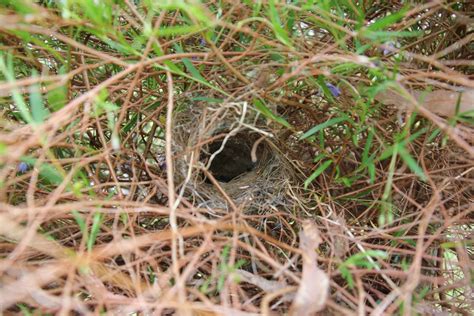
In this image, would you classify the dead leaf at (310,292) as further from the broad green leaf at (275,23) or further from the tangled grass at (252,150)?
the broad green leaf at (275,23)

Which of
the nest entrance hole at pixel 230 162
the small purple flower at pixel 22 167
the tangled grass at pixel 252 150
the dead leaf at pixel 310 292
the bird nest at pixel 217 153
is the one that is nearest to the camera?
the dead leaf at pixel 310 292

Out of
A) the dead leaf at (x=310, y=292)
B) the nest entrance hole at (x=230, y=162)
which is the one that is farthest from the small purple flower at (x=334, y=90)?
the nest entrance hole at (x=230, y=162)

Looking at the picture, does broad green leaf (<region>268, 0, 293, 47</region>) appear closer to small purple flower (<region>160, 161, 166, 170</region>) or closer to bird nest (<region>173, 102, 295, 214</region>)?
bird nest (<region>173, 102, 295, 214</region>)

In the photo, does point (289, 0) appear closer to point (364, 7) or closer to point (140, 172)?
point (364, 7)

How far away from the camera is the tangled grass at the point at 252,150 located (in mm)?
786

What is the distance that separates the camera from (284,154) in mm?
Answer: 1167

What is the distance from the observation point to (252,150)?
3.14ft

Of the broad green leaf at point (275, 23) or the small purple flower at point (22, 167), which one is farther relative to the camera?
the small purple flower at point (22, 167)

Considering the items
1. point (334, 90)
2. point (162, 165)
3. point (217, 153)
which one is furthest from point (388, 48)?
point (162, 165)

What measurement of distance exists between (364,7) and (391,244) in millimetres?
513

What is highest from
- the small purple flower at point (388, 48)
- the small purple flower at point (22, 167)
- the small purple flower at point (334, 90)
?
the small purple flower at point (388, 48)

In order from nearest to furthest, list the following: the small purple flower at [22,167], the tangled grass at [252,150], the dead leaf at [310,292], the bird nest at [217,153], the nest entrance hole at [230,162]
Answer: the dead leaf at [310,292], the tangled grass at [252,150], the small purple flower at [22,167], the bird nest at [217,153], the nest entrance hole at [230,162]

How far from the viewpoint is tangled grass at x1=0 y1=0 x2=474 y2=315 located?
30.9 inches

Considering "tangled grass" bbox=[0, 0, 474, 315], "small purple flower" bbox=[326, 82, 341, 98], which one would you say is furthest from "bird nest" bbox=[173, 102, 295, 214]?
"small purple flower" bbox=[326, 82, 341, 98]
